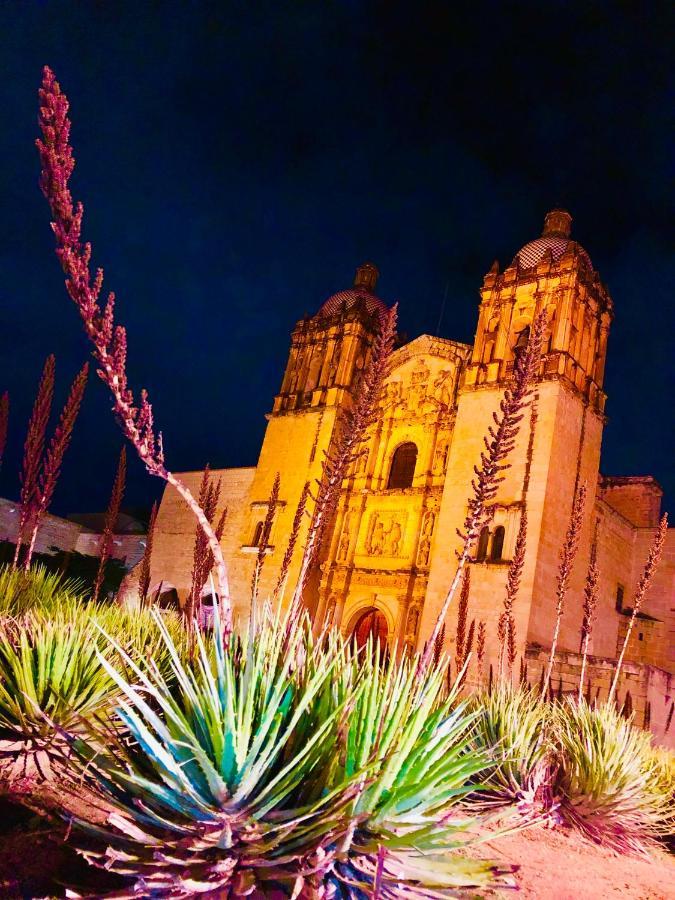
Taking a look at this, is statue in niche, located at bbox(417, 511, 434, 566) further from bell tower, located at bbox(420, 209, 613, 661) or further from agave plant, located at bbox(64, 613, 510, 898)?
agave plant, located at bbox(64, 613, 510, 898)

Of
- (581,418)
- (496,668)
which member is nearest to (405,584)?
(496,668)

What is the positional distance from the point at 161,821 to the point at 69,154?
2.57m

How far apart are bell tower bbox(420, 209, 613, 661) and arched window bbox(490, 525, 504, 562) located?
0.03 m

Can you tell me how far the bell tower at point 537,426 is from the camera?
14.6 metres

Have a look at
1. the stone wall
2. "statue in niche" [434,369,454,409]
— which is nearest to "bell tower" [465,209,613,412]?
"statue in niche" [434,369,454,409]

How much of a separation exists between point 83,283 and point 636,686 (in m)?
12.2

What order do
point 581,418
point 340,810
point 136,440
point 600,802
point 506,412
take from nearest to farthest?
point 340,810, point 136,440, point 506,412, point 600,802, point 581,418

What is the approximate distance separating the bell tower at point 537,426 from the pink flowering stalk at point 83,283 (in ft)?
39.3

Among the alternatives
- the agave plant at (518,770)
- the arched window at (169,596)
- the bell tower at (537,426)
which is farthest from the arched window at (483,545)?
the arched window at (169,596)

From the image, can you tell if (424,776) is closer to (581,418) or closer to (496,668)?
(496,668)

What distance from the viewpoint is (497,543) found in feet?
50.4

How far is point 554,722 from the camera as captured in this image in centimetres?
686

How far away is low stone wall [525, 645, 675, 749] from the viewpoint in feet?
37.5

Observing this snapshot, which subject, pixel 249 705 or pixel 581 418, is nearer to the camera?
pixel 249 705
